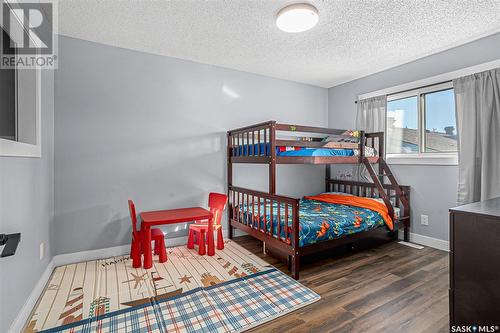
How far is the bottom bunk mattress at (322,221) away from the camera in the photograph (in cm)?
241

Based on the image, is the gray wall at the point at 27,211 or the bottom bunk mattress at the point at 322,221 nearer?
the gray wall at the point at 27,211

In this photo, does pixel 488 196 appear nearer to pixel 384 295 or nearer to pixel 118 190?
pixel 384 295

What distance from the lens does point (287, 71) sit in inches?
143

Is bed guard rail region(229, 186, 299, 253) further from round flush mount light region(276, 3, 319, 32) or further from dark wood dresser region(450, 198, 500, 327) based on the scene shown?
round flush mount light region(276, 3, 319, 32)

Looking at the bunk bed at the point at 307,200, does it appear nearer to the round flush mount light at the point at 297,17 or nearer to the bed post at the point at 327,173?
the bed post at the point at 327,173

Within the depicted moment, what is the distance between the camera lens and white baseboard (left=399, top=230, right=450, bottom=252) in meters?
2.97

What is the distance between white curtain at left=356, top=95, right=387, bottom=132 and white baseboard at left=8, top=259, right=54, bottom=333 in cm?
414

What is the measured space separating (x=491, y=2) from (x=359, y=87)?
188 centimetres

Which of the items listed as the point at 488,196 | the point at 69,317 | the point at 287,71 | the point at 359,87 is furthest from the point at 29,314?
the point at 359,87

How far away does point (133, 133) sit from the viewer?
291 centimetres

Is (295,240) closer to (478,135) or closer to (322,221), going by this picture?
(322,221)

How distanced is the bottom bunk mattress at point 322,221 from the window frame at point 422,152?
2.27 ft

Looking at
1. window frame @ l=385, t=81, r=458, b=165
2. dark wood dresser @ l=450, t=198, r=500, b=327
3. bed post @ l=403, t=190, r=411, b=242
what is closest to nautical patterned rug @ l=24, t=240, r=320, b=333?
dark wood dresser @ l=450, t=198, r=500, b=327

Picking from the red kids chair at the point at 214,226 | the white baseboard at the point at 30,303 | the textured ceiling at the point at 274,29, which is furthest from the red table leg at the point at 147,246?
the textured ceiling at the point at 274,29
